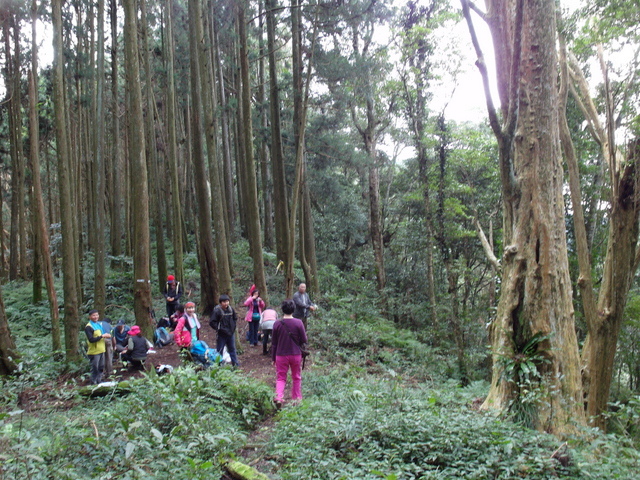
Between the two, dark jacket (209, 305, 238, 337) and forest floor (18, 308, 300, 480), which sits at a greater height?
dark jacket (209, 305, 238, 337)

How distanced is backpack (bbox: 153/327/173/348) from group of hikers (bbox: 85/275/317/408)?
0.05 m

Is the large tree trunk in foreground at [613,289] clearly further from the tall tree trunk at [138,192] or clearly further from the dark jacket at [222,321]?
the tall tree trunk at [138,192]

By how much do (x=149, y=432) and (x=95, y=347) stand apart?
173 inches

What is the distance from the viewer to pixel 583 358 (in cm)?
886

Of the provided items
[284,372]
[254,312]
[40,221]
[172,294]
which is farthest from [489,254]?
[40,221]

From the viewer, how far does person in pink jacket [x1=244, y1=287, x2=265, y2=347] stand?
11078mm

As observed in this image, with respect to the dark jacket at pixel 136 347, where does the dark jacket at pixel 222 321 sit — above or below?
above

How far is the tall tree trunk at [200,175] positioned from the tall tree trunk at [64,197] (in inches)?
112

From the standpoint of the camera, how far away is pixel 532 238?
6.21m

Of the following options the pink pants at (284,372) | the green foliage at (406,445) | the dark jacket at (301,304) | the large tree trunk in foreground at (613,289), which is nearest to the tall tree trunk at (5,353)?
the pink pants at (284,372)

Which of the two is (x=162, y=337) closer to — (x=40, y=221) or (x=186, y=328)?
(x=186, y=328)

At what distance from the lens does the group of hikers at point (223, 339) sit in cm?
685

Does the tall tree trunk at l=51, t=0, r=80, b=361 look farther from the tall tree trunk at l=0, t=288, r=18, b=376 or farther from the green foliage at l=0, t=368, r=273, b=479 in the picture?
the green foliage at l=0, t=368, r=273, b=479

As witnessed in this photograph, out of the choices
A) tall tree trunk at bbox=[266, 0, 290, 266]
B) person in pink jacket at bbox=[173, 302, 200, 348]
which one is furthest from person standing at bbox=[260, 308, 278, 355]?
tall tree trunk at bbox=[266, 0, 290, 266]
